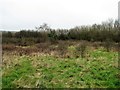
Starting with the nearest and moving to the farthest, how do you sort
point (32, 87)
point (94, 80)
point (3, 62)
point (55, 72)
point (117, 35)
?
point (32, 87) → point (94, 80) → point (55, 72) → point (3, 62) → point (117, 35)

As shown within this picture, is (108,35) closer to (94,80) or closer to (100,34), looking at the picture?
(100,34)

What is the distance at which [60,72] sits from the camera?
13414mm

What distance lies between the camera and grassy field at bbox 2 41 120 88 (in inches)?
464

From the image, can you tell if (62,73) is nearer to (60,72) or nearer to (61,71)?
(60,72)

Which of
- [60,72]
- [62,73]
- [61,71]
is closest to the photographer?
[62,73]

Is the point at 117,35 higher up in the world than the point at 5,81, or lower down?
higher up

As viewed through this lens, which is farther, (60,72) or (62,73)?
(60,72)

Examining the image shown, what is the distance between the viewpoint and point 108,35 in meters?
34.6

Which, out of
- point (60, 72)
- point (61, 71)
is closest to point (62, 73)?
point (60, 72)

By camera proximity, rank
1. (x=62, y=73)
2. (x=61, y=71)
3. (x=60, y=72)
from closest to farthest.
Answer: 1. (x=62, y=73)
2. (x=60, y=72)
3. (x=61, y=71)

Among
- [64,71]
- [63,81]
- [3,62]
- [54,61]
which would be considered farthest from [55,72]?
[3,62]

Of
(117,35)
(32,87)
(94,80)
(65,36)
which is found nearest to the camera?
(32,87)

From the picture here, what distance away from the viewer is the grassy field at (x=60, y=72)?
11781 mm

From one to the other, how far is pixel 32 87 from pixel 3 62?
4497mm
